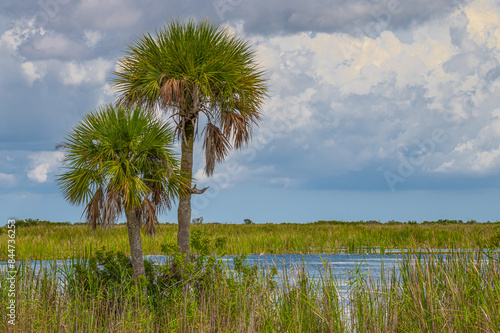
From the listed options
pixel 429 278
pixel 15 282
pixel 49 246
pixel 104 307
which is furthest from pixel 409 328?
pixel 49 246

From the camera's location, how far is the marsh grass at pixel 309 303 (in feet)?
21.8

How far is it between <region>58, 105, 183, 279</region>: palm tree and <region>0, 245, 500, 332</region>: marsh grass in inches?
45.9

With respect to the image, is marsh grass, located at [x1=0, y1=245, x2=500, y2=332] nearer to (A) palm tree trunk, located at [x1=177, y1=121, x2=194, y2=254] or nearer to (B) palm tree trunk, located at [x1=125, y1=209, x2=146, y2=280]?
(B) palm tree trunk, located at [x1=125, y1=209, x2=146, y2=280]

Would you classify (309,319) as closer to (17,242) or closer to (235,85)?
(235,85)

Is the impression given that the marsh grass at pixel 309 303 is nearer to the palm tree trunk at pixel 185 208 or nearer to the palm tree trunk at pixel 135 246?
the palm tree trunk at pixel 135 246

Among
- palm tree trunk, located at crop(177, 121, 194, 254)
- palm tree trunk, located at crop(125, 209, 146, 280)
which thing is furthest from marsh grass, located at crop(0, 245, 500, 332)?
palm tree trunk, located at crop(177, 121, 194, 254)

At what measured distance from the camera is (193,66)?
34.4 feet

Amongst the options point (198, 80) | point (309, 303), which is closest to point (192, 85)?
point (198, 80)

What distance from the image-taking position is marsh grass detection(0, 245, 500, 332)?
261 inches

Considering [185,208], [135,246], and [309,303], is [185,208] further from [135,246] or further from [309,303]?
[309,303]

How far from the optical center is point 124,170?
893 centimetres

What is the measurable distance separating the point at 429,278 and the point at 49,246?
18796 mm

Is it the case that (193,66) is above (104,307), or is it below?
above

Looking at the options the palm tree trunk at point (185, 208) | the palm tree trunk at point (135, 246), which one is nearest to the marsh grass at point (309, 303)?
the palm tree trunk at point (135, 246)
